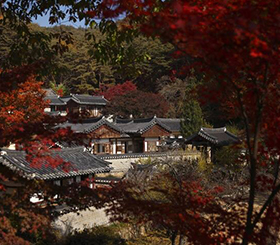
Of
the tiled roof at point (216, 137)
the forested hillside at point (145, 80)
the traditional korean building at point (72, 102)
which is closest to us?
the tiled roof at point (216, 137)

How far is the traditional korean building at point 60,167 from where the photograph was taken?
1308 cm

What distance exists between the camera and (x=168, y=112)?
44.2 meters

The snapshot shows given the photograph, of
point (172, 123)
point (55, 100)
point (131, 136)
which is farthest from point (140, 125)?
point (55, 100)

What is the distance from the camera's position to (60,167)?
557 inches

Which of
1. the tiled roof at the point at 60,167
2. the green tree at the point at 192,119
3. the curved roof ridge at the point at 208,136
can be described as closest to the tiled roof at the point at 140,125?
the green tree at the point at 192,119

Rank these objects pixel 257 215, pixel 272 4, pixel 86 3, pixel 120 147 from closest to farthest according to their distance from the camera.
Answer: pixel 272 4 < pixel 257 215 < pixel 86 3 < pixel 120 147

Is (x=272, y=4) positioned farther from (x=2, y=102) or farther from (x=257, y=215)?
(x=2, y=102)

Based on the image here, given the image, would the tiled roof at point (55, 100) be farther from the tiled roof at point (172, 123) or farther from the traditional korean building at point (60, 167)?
the traditional korean building at point (60, 167)

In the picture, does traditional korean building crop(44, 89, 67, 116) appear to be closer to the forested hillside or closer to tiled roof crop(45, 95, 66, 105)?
tiled roof crop(45, 95, 66, 105)

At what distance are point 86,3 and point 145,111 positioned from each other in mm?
35538

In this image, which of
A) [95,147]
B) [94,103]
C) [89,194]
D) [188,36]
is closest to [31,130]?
[89,194]

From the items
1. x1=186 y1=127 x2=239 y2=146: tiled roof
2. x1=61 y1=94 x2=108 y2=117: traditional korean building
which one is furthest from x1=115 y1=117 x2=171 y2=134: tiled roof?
x1=61 y1=94 x2=108 y2=117: traditional korean building

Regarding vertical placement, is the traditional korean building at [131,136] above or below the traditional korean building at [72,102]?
below

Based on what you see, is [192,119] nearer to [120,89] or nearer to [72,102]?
[120,89]
